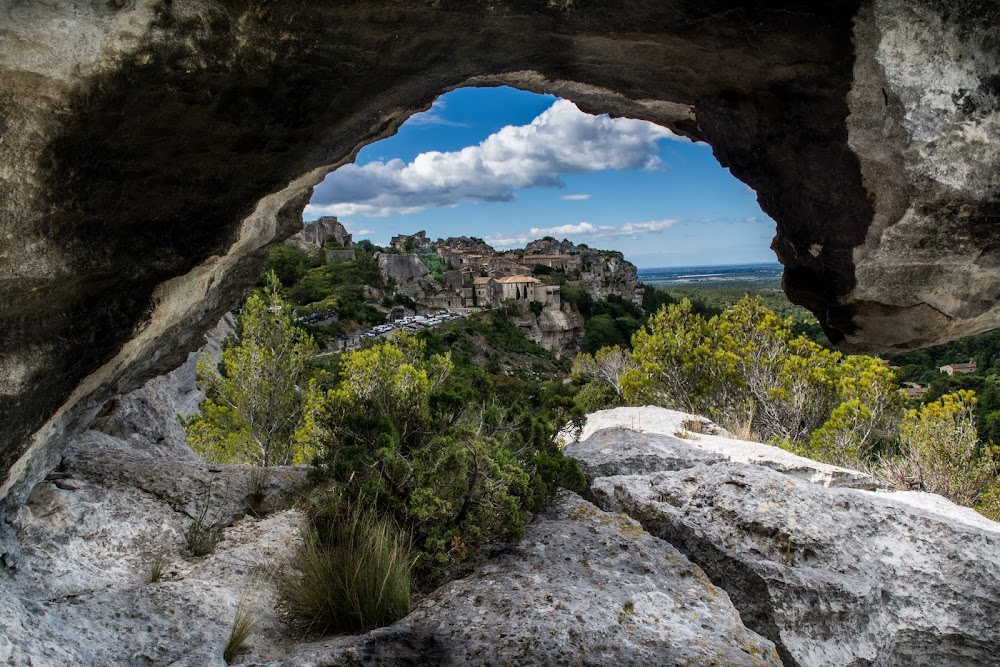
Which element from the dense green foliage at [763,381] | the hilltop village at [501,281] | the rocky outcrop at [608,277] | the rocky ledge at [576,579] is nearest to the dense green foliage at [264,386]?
the rocky ledge at [576,579]

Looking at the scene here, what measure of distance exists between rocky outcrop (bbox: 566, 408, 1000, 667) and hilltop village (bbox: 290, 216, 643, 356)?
56439 mm

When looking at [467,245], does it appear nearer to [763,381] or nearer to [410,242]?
[410,242]

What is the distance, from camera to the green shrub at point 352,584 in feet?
10.7

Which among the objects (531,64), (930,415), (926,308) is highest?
(531,64)

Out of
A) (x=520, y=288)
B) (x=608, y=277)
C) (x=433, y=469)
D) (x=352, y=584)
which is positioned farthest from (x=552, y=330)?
(x=352, y=584)

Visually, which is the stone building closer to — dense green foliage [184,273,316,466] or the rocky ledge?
dense green foliage [184,273,316,466]

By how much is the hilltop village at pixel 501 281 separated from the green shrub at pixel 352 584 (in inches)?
2245

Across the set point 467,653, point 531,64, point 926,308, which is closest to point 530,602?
point 467,653

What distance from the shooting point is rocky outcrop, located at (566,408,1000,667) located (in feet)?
12.6

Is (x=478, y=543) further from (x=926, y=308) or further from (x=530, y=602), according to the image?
(x=926, y=308)

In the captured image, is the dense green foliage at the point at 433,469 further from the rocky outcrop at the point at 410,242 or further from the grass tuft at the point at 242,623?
the rocky outcrop at the point at 410,242

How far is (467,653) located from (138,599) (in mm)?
1749

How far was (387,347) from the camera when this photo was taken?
9.60m

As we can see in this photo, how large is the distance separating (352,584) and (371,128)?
2510 mm
